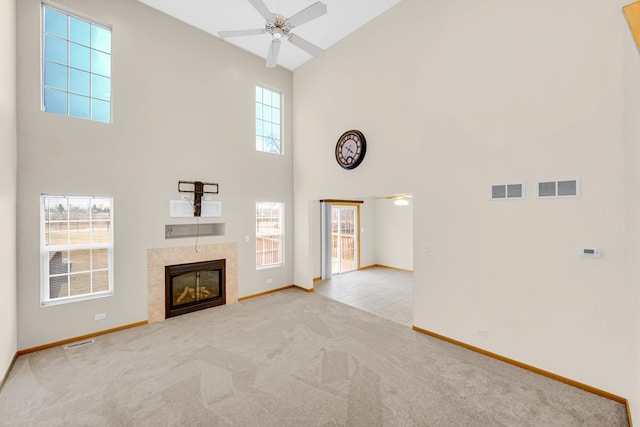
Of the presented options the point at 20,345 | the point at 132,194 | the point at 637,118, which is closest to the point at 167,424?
the point at 20,345

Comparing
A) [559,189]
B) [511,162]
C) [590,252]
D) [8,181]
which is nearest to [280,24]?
[511,162]

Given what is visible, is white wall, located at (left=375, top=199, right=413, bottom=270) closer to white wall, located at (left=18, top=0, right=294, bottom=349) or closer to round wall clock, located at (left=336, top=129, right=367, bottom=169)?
round wall clock, located at (left=336, top=129, right=367, bottom=169)

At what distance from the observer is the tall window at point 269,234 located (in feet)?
19.9

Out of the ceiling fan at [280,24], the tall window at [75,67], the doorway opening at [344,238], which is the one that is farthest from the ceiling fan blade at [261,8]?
the doorway opening at [344,238]

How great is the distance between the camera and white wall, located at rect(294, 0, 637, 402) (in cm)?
269

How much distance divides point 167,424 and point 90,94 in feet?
15.2

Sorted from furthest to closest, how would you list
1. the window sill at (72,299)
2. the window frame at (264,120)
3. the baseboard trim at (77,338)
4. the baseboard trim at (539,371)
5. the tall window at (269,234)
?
the tall window at (269,234)
the window frame at (264,120)
the window sill at (72,299)
the baseboard trim at (77,338)
the baseboard trim at (539,371)

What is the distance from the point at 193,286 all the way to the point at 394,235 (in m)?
6.19

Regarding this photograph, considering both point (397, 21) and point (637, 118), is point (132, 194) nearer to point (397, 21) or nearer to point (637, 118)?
point (397, 21)

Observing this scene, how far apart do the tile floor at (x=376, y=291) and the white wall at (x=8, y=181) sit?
15.6 feet

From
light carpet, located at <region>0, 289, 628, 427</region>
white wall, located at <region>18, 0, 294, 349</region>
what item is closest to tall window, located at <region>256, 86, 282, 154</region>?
white wall, located at <region>18, 0, 294, 349</region>

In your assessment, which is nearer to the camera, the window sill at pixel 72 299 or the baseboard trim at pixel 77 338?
the baseboard trim at pixel 77 338

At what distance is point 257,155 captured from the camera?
5.90 meters

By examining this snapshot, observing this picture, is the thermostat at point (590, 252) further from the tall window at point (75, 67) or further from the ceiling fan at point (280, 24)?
the tall window at point (75, 67)
